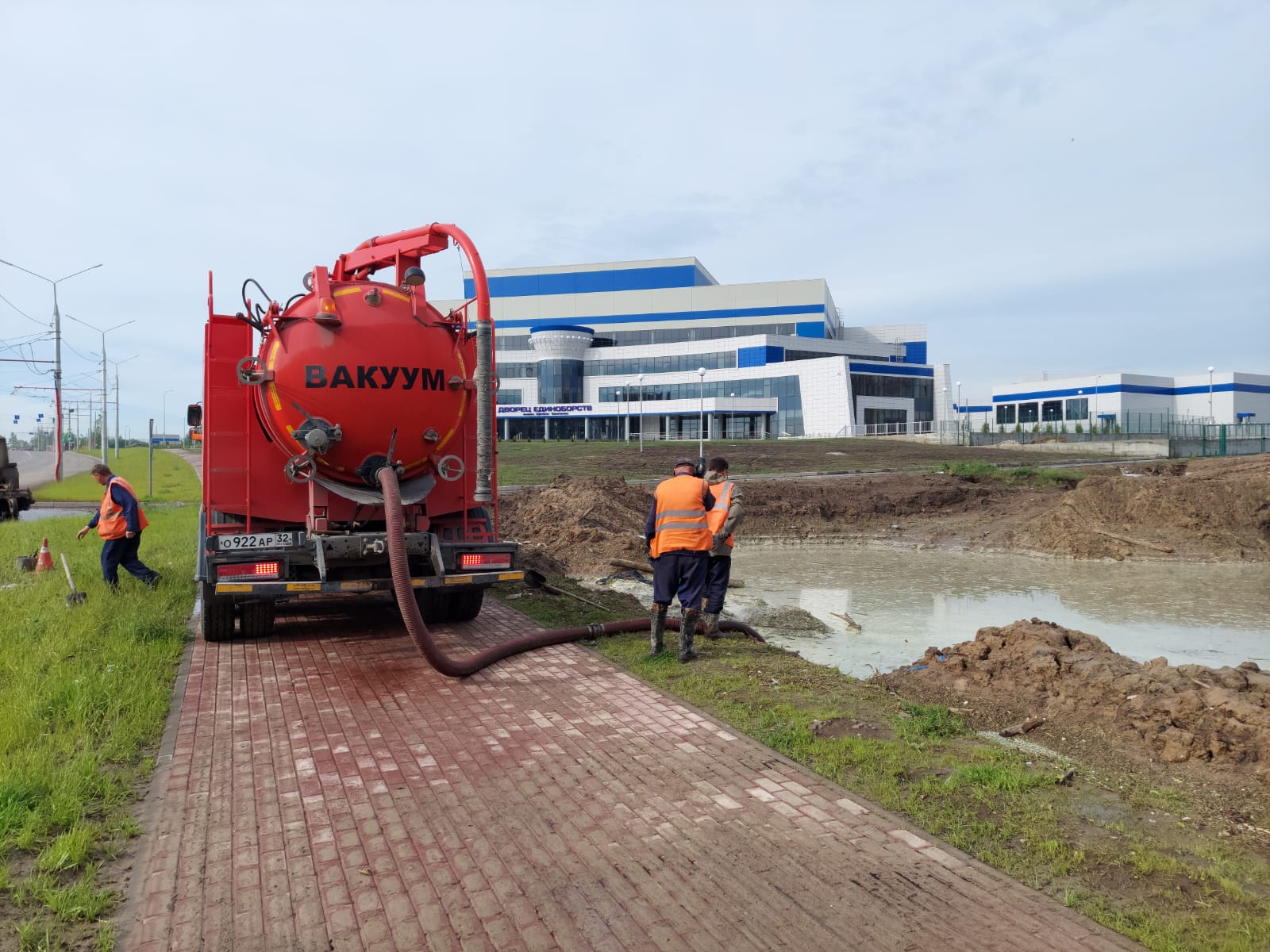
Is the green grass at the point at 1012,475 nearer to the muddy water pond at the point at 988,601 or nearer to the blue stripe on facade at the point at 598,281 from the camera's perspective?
the muddy water pond at the point at 988,601

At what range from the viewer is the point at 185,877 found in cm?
356

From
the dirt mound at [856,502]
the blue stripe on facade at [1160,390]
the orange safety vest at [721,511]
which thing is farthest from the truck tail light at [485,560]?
the blue stripe on facade at [1160,390]

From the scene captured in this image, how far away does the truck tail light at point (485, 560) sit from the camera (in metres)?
7.65

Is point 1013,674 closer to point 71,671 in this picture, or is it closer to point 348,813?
point 348,813

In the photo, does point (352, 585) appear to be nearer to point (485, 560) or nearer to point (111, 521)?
point (485, 560)

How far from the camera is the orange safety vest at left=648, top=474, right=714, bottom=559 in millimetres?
7074

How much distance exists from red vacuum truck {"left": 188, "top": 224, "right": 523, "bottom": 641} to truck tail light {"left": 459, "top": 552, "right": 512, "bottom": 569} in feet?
0.03

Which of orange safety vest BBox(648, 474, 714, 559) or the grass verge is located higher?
orange safety vest BBox(648, 474, 714, 559)

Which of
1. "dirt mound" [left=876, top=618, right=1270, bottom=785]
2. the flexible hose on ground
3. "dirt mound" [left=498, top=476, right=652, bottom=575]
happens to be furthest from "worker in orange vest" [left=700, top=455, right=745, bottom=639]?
"dirt mound" [left=498, top=476, right=652, bottom=575]

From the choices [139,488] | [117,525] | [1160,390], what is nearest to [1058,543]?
[117,525]

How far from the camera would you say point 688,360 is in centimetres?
6769

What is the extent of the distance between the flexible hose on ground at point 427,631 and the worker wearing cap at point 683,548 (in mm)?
653

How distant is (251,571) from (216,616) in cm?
85

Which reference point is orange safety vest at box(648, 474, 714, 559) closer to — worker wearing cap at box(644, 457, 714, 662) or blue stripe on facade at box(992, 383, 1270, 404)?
worker wearing cap at box(644, 457, 714, 662)
